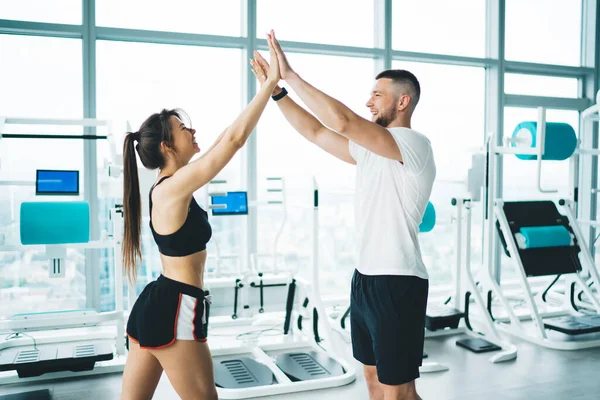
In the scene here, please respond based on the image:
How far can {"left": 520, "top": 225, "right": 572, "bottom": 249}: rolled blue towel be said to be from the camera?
4652 millimetres

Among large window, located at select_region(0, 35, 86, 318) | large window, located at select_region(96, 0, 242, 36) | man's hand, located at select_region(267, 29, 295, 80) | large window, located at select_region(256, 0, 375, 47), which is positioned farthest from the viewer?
large window, located at select_region(256, 0, 375, 47)

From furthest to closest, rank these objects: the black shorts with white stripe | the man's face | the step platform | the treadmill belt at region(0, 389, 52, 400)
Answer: the step platform < the treadmill belt at region(0, 389, 52, 400) < the man's face < the black shorts with white stripe

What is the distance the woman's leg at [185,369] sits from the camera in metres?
1.91

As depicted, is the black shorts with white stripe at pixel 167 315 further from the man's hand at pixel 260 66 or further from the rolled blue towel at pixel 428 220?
the rolled blue towel at pixel 428 220

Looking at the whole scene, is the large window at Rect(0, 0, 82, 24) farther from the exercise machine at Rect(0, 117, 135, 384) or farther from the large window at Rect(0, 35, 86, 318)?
the exercise machine at Rect(0, 117, 135, 384)

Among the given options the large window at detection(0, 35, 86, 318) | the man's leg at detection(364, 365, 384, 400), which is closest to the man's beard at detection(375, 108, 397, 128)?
the man's leg at detection(364, 365, 384, 400)

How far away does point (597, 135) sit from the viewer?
6.80m

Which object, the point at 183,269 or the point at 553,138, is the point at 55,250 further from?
the point at 553,138

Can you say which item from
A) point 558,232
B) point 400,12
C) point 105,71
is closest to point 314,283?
point 558,232

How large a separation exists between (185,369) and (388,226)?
3.00ft

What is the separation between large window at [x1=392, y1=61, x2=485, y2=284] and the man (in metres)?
4.00

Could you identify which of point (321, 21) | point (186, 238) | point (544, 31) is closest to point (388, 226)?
point (186, 238)

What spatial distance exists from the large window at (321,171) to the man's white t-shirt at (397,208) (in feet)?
10.9

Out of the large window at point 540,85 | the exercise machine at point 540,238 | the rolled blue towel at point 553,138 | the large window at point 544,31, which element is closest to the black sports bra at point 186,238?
the exercise machine at point 540,238
